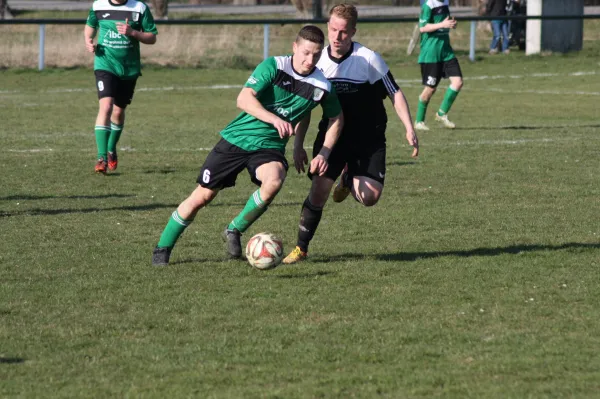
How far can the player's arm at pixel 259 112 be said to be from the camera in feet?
22.0

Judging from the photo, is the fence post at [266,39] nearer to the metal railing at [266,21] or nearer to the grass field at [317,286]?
the metal railing at [266,21]

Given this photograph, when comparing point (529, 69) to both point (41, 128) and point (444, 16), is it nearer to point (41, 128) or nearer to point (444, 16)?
point (444, 16)

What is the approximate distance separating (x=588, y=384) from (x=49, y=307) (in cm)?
299

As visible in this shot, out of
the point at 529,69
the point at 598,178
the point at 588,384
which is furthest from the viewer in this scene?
the point at 529,69

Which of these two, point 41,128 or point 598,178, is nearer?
point 598,178

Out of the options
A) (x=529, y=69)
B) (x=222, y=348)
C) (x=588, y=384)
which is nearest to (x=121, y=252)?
(x=222, y=348)

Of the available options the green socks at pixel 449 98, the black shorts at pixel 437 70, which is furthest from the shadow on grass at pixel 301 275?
the green socks at pixel 449 98

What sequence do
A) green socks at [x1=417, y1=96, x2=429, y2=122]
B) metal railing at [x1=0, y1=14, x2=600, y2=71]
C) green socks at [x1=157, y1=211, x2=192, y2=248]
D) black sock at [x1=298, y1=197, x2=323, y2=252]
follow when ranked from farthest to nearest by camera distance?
metal railing at [x1=0, y1=14, x2=600, y2=71], green socks at [x1=417, y1=96, x2=429, y2=122], black sock at [x1=298, y1=197, x2=323, y2=252], green socks at [x1=157, y1=211, x2=192, y2=248]

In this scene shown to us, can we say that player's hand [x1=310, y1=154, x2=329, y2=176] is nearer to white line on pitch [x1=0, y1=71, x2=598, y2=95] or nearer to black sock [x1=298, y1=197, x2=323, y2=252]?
black sock [x1=298, y1=197, x2=323, y2=252]

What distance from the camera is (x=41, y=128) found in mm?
16031

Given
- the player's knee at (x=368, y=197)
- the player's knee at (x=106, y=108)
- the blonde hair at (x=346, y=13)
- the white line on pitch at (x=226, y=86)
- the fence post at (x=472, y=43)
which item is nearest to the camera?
the blonde hair at (x=346, y=13)

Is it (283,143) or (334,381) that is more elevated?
(283,143)

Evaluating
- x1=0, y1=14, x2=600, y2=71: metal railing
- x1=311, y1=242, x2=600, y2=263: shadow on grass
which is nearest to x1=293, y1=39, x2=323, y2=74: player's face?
x1=311, y1=242, x2=600, y2=263: shadow on grass

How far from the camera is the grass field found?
499 cm
